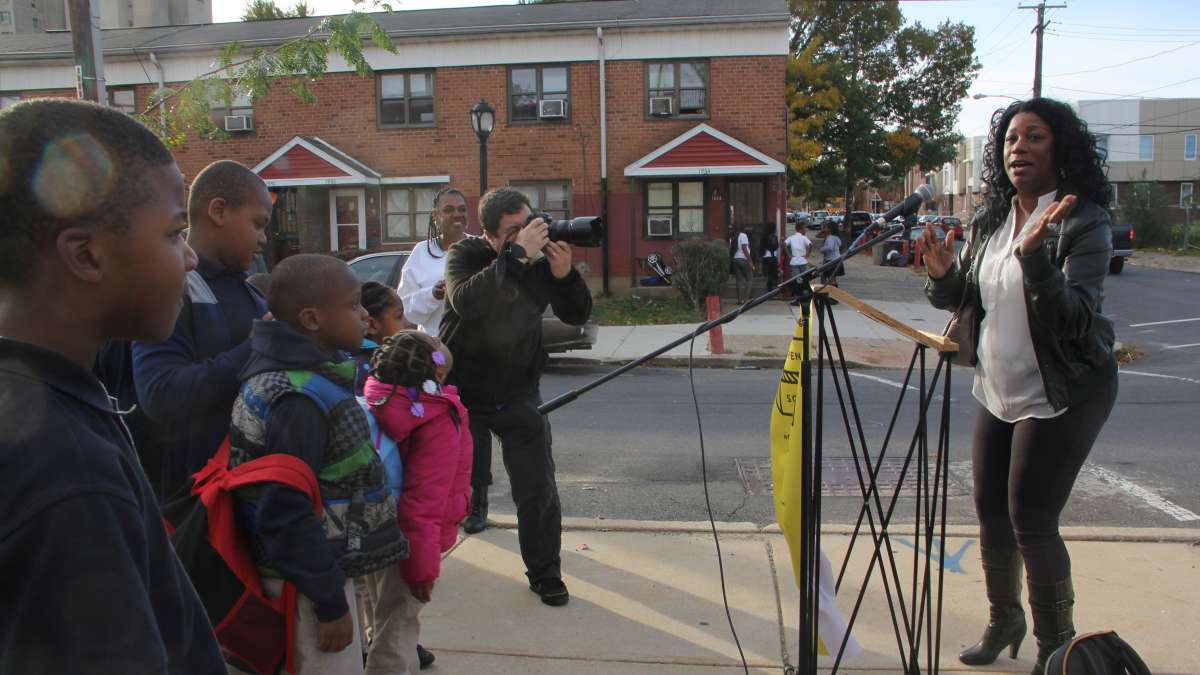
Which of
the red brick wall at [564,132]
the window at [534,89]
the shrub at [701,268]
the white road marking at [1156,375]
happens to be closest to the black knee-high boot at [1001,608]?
the white road marking at [1156,375]

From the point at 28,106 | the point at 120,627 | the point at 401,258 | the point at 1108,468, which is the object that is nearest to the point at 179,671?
the point at 120,627

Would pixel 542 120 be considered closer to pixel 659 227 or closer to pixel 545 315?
pixel 659 227

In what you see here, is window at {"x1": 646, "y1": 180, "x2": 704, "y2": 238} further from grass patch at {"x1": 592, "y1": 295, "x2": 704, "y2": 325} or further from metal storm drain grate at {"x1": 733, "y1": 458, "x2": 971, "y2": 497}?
metal storm drain grate at {"x1": 733, "y1": 458, "x2": 971, "y2": 497}

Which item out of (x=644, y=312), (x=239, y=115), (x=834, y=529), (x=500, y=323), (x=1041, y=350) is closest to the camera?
(x=1041, y=350)

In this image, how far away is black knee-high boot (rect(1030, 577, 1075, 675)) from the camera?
2830mm

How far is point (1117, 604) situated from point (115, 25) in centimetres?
3921

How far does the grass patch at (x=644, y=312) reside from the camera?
15562 mm

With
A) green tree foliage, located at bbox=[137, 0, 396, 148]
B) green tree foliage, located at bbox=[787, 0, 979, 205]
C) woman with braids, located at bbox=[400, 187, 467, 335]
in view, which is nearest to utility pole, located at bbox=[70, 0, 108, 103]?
green tree foliage, located at bbox=[137, 0, 396, 148]

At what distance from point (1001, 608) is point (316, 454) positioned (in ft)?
8.06

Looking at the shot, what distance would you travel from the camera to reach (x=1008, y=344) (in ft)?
9.32

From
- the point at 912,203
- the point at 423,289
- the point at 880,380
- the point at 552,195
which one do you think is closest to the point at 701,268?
the point at 552,195

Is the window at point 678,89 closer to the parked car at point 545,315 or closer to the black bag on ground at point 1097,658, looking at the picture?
the parked car at point 545,315

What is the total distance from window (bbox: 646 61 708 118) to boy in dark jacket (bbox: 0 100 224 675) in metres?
18.6

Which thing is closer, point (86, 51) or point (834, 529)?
point (834, 529)
